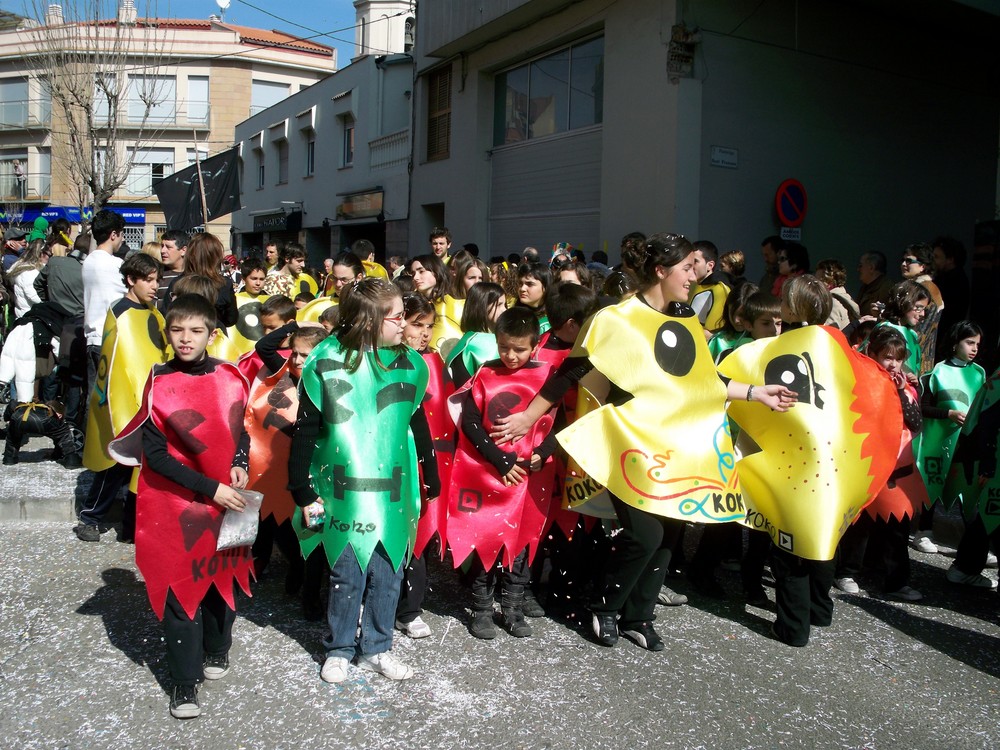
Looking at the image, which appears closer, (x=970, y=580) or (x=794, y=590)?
(x=794, y=590)

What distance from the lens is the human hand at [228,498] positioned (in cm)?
335

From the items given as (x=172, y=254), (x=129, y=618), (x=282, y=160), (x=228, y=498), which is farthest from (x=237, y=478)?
(x=282, y=160)

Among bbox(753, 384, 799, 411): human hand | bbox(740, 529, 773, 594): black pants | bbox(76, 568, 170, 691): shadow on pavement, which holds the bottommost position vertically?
bbox(76, 568, 170, 691): shadow on pavement

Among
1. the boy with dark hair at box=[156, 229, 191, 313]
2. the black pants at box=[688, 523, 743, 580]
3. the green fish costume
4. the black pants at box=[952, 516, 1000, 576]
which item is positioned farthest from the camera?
the boy with dark hair at box=[156, 229, 191, 313]

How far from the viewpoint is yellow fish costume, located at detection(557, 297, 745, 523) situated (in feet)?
12.5

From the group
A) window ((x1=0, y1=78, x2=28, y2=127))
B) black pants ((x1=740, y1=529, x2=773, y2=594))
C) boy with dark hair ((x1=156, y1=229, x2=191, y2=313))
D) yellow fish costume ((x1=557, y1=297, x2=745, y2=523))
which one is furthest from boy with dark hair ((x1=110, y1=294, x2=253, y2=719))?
window ((x1=0, y1=78, x2=28, y2=127))

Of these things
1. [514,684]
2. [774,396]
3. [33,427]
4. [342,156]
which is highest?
[342,156]

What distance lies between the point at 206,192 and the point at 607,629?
29.4ft

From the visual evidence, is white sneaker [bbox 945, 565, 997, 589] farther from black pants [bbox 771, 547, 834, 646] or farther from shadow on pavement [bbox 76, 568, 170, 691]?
shadow on pavement [bbox 76, 568, 170, 691]

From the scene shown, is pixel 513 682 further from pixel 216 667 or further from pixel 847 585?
pixel 847 585

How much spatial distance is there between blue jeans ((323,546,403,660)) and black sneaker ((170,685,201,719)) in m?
0.56

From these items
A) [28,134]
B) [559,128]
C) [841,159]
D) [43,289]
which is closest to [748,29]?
[841,159]

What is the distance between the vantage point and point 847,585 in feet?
16.4

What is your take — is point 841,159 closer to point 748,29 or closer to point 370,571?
point 748,29
